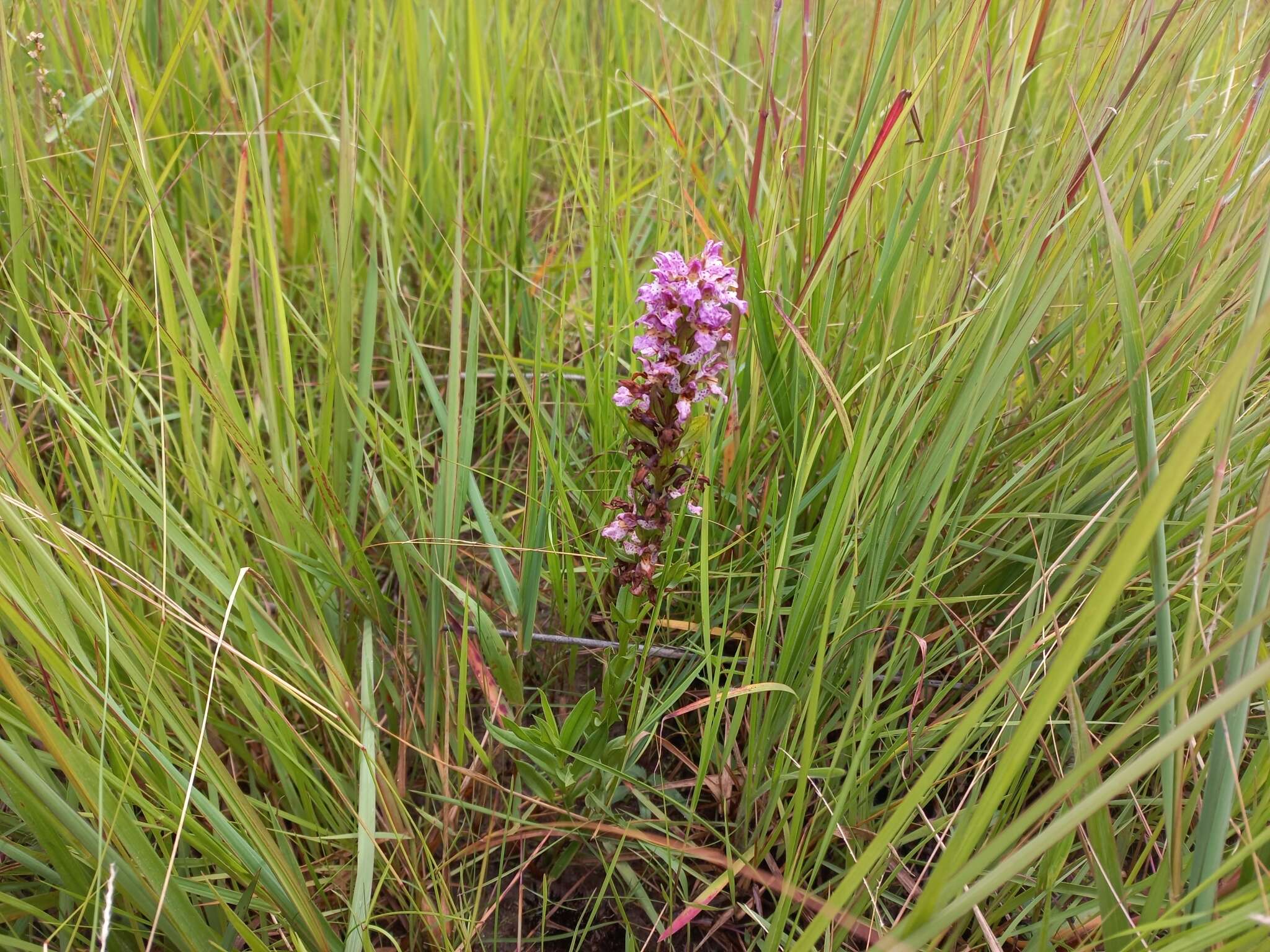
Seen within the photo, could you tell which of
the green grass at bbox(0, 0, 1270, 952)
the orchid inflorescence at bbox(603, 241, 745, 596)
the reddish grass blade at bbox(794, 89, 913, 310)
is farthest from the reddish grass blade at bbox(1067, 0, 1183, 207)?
the orchid inflorescence at bbox(603, 241, 745, 596)

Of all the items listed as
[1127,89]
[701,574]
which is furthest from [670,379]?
[1127,89]

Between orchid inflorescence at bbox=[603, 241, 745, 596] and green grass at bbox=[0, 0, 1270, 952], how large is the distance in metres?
0.11

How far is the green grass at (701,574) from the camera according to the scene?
1.06 metres

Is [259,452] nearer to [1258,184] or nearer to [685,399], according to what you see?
[685,399]

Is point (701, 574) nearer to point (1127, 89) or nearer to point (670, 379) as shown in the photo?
point (670, 379)

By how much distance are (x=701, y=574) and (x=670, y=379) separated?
0.29 m

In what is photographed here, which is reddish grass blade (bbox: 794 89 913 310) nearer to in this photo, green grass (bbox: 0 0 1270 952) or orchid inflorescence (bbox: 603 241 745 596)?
green grass (bbox: 0 0 1270 952)

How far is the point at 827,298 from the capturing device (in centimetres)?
141

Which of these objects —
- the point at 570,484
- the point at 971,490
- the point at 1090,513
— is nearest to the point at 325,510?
the point at 570,484

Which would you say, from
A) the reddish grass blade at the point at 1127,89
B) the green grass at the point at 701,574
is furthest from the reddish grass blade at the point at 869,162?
the reddish grass blade at the point at 1127,89

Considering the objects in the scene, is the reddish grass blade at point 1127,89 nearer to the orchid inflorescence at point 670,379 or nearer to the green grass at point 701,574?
the green grass at point 701,574

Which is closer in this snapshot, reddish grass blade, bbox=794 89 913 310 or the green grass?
the green grass

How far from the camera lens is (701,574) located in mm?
1223

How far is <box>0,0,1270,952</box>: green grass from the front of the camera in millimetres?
1057
